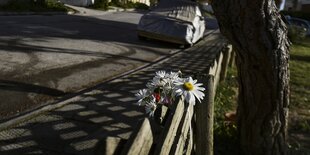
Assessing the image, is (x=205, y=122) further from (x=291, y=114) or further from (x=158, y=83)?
(x=291, y=114)

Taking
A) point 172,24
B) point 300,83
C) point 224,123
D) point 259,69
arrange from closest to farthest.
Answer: point 259,69, point 224,123, point 300,83, point 172,24

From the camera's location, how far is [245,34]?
14.1ft

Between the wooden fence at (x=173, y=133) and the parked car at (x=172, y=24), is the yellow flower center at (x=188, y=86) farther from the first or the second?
the parked car at (x=172, y=24)

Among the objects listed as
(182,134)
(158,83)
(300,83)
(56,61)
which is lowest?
(300,83)

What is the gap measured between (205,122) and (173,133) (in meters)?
0.94

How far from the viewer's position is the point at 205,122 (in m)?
3.87

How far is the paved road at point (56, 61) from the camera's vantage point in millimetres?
5824

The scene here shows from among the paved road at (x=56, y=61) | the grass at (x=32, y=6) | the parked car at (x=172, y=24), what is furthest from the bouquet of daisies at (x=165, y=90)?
the grass at (x=32, y=6)

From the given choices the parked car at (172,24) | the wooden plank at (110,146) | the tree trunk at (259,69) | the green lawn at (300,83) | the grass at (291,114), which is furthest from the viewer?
the parked car at (172,24)

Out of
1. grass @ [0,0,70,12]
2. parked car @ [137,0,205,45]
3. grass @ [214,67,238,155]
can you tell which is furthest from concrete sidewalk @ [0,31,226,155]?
grass @ [0,0,70,12]

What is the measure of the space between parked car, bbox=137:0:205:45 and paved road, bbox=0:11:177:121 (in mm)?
395

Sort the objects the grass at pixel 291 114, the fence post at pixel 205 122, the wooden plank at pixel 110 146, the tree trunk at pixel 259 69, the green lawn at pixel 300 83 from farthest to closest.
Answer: the green lawn at pixel 300 83
the grass at pixel 291 114
the tree trunk at pixel 259 69
the fence post at pixel 205 122
the wooden plank at pixel 110 146

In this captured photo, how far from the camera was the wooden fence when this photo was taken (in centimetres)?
234

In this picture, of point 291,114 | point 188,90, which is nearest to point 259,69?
point 188,90
